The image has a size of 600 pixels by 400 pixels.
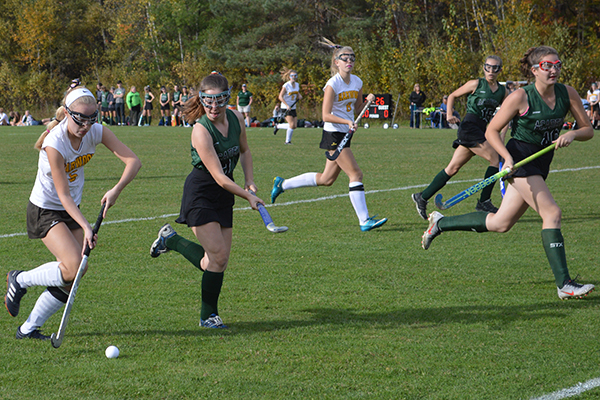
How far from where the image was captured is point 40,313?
4.70 metres

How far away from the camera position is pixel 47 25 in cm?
6016

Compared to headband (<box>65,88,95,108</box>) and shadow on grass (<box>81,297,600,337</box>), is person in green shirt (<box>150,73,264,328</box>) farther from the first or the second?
headband (<box>65,88,95,108</box>)

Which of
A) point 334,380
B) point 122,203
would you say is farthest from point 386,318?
point 122,203

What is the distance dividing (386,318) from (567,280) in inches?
59.6

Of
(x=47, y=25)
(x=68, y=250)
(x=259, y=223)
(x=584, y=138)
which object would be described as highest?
(x=47, y=25)

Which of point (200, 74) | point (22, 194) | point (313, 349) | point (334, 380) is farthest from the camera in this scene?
point (200, 74)

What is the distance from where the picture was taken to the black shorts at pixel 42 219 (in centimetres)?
473

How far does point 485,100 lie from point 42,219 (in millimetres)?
6392

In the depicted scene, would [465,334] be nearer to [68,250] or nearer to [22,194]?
[68,250]

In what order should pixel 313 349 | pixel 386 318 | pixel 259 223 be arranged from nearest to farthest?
pixel 313 349
pixel 386 318
pixel 259 223

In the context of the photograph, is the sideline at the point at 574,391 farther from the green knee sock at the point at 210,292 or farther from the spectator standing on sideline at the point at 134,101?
the spectator standing on sideline at the point at 134,101

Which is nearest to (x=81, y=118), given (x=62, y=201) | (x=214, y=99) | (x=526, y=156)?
(x=62, y=201)

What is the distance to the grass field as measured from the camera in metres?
3.97

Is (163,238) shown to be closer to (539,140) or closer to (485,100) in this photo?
(539,140)
